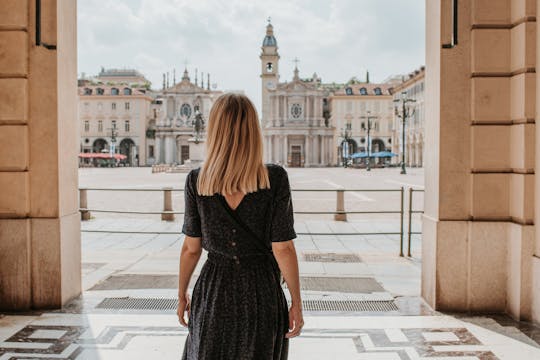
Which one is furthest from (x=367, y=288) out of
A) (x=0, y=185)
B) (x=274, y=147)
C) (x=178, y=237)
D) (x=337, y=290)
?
(x=274, y=147)

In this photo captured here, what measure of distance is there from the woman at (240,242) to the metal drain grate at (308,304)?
3.04 metres

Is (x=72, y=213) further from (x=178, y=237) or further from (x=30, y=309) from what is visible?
(x=178, y=237)

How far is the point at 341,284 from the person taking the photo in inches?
260

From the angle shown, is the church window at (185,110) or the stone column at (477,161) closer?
the stone column at (477,161)

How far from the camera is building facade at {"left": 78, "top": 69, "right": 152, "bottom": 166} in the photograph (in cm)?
9025

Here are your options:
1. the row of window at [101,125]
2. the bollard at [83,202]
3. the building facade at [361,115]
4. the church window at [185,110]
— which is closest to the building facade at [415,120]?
the building facade at [361,115]

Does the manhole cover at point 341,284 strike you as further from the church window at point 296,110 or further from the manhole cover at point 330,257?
the church window at point 296,110

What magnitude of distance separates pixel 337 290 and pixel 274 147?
81.7 m

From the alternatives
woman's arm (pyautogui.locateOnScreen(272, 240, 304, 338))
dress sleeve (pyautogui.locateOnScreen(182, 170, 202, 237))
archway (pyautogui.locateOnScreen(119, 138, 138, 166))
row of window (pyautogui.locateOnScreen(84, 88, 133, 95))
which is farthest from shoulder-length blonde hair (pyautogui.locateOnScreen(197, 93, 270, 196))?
row of window (pyautogui.locateOnScreen(84, 88, 133, 95))

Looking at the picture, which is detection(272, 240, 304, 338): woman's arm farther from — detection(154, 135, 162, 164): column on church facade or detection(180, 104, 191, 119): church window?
detection(180, 104, 191, 119): church window

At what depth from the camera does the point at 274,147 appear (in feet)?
288

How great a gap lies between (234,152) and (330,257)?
20.9 feet

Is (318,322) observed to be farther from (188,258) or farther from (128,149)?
(128,149)

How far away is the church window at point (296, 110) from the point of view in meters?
90.2
